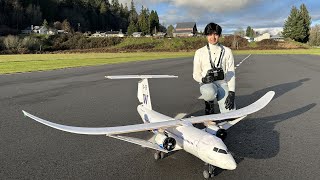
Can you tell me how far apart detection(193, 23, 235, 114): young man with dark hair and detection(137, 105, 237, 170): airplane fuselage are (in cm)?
157

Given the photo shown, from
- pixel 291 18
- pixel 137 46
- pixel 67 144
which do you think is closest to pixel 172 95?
pixel 67 144

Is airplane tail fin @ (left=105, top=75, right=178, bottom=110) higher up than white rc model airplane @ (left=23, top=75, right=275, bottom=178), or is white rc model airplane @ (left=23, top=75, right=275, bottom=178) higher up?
airplane tail fin @ (left=105, top=75, right=178, bottom=110)

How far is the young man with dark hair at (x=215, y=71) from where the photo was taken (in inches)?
265

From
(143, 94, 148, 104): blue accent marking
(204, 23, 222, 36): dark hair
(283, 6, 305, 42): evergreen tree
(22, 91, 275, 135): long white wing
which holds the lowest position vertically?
(22, 91, 275, 135): long white wing

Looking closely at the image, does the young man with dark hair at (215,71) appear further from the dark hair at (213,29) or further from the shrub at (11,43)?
the shrub at (11,43)

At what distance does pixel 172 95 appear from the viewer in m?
13.1

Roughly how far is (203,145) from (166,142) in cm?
67

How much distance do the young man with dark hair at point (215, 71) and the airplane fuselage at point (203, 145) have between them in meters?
1.57

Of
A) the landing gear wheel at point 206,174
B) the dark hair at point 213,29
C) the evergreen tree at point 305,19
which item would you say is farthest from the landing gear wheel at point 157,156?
the evergreen tree at point 305,19

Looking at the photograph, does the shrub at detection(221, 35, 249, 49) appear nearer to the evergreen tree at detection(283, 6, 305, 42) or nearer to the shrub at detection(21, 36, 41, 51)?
the evergreen tree at detection(283, 6, 305, 42)

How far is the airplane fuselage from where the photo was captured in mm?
4477

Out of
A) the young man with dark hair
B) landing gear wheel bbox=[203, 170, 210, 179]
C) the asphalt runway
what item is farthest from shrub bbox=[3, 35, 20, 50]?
landing gear wheel bbox=[203, 170, 210, 179]

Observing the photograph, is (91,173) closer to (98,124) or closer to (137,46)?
(98,124)

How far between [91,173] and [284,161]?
303 cm
